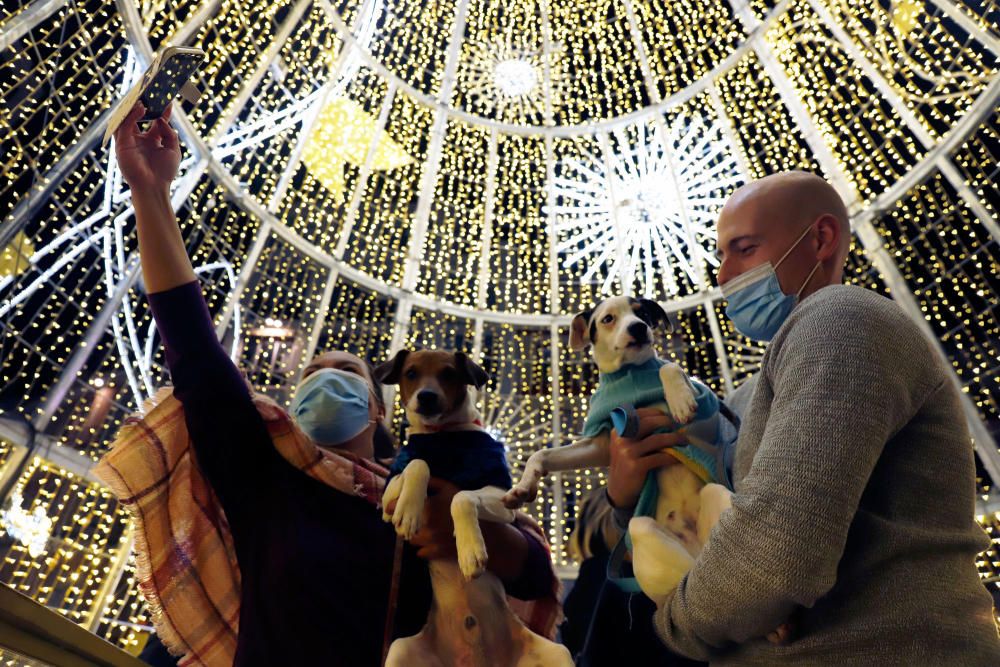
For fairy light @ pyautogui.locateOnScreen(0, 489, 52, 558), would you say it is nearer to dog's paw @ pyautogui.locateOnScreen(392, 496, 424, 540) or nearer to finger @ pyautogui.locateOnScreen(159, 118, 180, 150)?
finger @ pyautogui.locateOnScreen(159, 118, 180, 150)

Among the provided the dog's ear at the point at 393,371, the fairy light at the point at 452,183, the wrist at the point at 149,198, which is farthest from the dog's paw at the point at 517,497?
the fairy light at the point at 452,183

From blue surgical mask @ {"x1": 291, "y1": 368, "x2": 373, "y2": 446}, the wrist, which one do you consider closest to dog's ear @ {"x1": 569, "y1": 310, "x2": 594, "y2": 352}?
blue surgical mask @ {"x1": 291, "y1": 368, "x2": 373, "y2": 446}

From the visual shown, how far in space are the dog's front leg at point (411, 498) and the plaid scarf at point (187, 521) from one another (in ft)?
1.43

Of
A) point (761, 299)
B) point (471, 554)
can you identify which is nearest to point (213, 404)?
point (471, 554)

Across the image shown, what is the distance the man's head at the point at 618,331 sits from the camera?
86.7 inches

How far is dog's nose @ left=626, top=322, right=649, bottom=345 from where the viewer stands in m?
2.19

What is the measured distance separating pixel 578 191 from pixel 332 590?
8558mm

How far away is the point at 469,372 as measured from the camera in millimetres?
2148

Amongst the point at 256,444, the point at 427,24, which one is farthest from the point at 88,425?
the point at 427,24

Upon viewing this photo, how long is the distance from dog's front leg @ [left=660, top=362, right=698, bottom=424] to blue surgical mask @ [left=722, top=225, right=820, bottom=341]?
0.25 metres

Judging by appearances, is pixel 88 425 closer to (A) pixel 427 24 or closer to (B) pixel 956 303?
(A) pixel 427 24

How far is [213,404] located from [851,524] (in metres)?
1.82

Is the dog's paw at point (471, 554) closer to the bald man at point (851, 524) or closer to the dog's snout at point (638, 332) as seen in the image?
the bald man at point (851, 524)

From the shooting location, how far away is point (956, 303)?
23.4 ft
